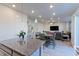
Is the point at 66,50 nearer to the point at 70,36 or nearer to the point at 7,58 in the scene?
the point at 70,36

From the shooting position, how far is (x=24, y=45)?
8.22 feet

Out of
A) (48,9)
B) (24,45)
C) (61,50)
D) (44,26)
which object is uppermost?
(48,9)

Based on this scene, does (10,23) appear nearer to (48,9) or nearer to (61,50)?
(48,9)

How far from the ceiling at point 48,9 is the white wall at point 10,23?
126 millimetres

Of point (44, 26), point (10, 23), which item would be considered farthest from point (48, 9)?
point (10, 23)

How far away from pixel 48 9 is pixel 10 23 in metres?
0.86

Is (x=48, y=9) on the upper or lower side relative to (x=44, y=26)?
upper

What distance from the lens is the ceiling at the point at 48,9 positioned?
2.28m

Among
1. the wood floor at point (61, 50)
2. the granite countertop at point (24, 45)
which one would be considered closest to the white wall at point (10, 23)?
the granite countertop at point (24, 45)

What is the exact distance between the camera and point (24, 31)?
8.43 ft

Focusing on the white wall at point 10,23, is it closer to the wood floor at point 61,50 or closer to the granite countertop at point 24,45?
the granite countertop at point 24,45

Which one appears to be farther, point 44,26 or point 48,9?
point 44,26

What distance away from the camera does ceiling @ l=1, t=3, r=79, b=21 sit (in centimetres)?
228

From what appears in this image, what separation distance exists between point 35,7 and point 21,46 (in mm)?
868
